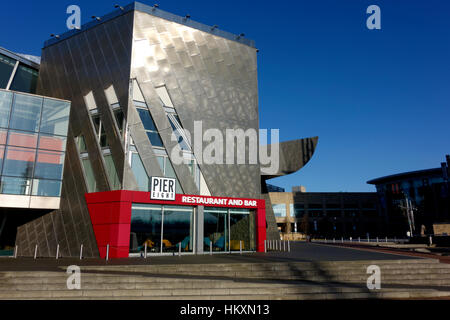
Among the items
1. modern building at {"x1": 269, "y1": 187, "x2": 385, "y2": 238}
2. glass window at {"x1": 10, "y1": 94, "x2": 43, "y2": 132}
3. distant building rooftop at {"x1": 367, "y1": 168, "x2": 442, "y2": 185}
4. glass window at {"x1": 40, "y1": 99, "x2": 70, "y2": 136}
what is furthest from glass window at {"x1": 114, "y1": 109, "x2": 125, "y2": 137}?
→ distant building rooftop at {"x1": 367, "y1": 168, "x2": 442, "y2": 185}

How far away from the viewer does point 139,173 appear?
2342cm

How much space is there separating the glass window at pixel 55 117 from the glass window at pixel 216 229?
43.2 ft

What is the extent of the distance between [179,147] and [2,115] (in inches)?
518

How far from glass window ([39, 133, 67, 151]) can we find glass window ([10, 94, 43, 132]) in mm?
861

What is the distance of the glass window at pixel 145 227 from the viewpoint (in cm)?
2232

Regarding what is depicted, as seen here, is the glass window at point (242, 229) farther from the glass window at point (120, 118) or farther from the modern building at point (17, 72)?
the modern building at point (17, 72)

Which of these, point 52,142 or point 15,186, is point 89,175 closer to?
point 52,142

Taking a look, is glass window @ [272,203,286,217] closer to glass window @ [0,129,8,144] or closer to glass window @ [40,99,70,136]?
glass window @ [40,99,70,136]

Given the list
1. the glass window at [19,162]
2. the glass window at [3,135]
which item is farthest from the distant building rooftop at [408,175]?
the glass window at [3,135]

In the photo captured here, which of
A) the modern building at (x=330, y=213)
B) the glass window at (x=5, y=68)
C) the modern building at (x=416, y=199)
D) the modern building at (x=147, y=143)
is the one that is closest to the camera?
the modern building at (x=147, y=143)

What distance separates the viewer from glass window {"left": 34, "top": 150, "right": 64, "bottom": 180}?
25378 mm

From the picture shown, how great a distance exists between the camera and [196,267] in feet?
49.7

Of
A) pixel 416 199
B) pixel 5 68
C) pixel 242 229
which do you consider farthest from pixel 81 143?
pixel 416 199

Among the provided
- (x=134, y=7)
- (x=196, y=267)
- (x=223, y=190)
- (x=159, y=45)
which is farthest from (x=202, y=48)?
(x=196, y=267)
